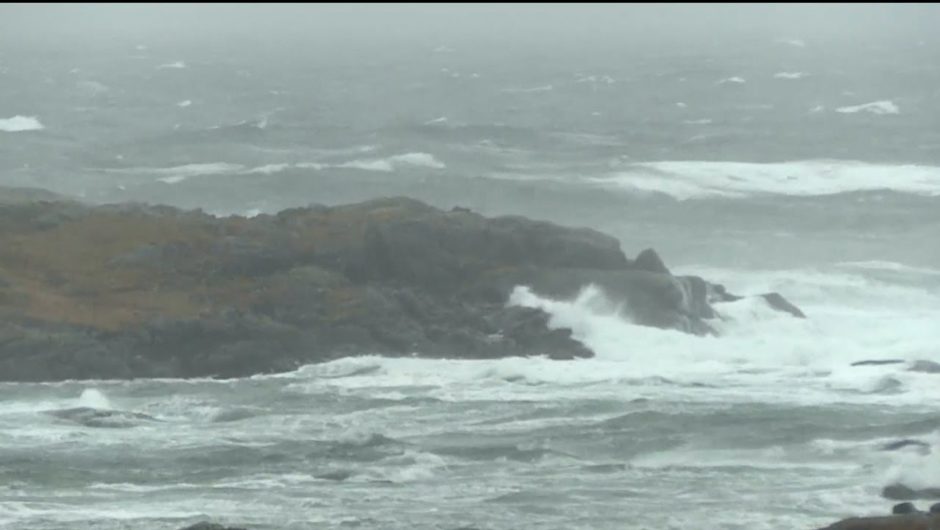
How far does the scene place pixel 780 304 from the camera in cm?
5416

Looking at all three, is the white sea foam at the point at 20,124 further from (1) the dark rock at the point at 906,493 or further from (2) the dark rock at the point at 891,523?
(2) the dark rock at the point at 891,523

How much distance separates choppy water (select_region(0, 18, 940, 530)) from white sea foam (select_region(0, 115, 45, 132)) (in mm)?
384

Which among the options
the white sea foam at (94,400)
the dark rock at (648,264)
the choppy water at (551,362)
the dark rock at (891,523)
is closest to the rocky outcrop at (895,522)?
the dark rock at (891,523)

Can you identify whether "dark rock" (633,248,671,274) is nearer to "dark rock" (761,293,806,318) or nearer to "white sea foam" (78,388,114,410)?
"dark rock" (761,293,806,318)

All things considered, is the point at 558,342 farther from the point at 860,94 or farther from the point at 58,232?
the point at 860,94

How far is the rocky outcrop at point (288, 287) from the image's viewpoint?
153 ft

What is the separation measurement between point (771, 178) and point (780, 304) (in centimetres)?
3526

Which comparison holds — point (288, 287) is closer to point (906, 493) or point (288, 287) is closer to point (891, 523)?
point (906, 493)

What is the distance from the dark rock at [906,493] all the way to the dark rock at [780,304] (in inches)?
722

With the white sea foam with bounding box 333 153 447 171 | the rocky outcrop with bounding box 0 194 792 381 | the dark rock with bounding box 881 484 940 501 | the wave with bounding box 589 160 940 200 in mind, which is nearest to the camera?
the dark rock with bounding box 881 484 940 501

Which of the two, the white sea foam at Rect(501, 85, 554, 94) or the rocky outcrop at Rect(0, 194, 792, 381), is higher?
the white sea foam at Rect(501, 85, 554, 94)

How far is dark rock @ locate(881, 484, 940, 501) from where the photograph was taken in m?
35.2

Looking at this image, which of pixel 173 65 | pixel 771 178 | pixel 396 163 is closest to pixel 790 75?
pixel 173 65

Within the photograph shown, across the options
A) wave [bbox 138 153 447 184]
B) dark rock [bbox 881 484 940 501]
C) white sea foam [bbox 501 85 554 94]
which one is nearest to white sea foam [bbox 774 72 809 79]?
white sea foam [bbox 501 85 554 94]
